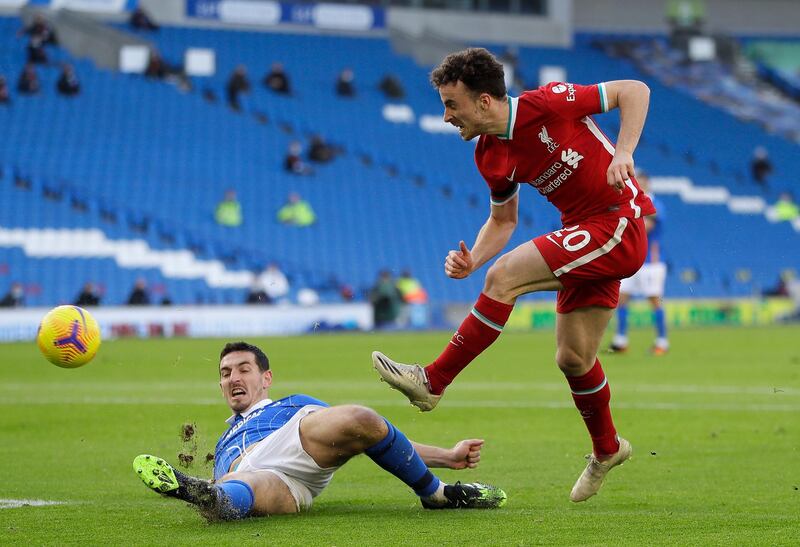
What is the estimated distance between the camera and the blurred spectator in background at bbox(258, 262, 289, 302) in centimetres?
2828

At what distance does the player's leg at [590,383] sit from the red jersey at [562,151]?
0.58 metres

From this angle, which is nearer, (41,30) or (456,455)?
(456,455)

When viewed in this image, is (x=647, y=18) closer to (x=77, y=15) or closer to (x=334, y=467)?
(x=77, y=15)

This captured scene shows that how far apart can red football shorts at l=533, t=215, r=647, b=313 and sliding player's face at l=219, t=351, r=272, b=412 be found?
166 centimetres

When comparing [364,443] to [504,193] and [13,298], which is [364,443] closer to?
[504,193]

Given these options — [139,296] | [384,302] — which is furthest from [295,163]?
[139,296]

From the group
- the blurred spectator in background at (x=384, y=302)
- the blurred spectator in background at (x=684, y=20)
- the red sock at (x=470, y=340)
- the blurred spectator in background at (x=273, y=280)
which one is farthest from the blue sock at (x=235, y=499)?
the blurred spectator in background at (x=684, y=20)

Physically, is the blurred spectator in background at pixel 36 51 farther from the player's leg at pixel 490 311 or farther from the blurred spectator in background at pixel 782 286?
the player's leg at pixel 490 311

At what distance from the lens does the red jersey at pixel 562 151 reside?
666cm

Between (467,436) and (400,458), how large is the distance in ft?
14.4

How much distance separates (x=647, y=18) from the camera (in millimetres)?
48625

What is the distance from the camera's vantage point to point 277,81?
123 feet

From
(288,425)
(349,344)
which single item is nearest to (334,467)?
(288,425)

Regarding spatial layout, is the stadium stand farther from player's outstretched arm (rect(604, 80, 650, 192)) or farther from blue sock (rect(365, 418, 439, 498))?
player's outstretched arm (rect(604, 80, 650, 192))
